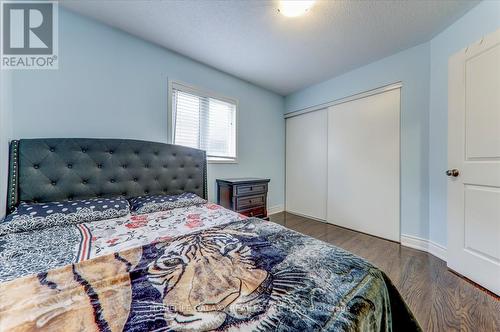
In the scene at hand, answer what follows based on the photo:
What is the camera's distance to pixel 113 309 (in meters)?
0.51

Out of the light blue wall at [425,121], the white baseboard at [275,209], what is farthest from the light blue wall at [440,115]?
the white baseboard at [275,209]

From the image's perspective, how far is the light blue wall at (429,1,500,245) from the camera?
1796 mm

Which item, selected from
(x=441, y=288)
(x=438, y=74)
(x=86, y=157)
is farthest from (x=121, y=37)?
(x=441, y=288)

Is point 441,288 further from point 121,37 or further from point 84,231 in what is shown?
point 121,37

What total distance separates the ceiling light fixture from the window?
1.33 meters

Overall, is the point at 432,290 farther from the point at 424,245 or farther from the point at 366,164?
the point at 366,164

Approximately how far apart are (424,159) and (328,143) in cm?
119

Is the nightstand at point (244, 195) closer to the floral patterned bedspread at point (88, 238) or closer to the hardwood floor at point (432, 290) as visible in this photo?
the floral patterned bedspread at point (88, 238)

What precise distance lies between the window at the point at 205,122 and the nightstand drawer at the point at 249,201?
654 millimetres

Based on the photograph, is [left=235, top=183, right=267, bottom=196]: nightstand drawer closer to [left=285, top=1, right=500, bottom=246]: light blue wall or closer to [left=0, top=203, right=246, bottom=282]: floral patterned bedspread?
[left=0, top=203, right=246, bottom=282]: floral patterned bedspread

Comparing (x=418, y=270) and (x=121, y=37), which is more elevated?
(x=121, y=37)

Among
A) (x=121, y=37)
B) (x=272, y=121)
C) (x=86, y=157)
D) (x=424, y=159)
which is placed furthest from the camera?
(x=272, y=121)

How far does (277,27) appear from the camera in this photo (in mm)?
1851

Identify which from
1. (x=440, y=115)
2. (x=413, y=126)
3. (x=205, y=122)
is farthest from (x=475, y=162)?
(x=205, y=122)
